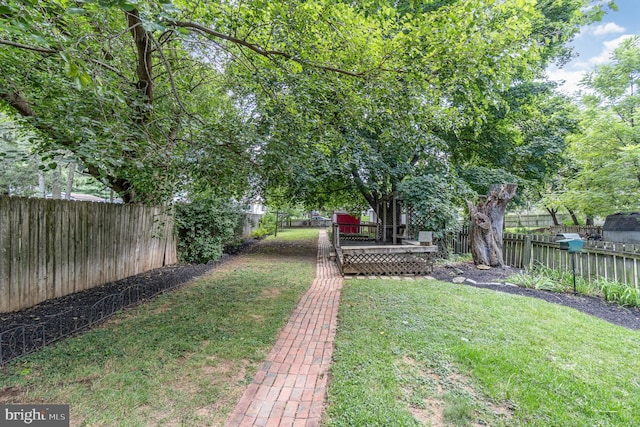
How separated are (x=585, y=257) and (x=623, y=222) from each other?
1129cm

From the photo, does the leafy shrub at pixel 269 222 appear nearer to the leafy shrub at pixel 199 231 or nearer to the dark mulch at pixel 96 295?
the leafy shrub at pixel 199 231

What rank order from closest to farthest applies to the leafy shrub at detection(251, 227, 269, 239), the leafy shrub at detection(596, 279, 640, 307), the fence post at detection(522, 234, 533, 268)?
A: the leafy shrub at detection(596, 279, 640, 307)
the fence post at detection(522, 234, 533, 268)
the leafy shrub at detection(251, 227, 269, 239)

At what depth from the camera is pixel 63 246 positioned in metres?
4.46

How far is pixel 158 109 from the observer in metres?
5.32

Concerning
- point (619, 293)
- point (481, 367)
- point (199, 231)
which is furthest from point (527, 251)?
point (199, 231)

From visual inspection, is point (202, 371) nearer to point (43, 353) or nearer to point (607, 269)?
point (43, 353)

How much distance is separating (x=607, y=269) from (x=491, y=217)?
2.47 m

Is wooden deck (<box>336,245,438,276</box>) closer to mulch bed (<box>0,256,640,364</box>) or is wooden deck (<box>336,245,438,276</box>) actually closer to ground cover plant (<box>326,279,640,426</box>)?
mulch bed (<box>0,256,640,364</box>)

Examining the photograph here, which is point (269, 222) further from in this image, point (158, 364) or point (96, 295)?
point (158, 364)

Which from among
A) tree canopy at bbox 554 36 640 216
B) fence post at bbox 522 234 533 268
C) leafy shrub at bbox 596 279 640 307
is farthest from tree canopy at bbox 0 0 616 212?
tree canopy at bbox 554 36 640 216

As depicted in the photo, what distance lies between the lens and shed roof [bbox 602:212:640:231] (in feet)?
42.1

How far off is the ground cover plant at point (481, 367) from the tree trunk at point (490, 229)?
315cm

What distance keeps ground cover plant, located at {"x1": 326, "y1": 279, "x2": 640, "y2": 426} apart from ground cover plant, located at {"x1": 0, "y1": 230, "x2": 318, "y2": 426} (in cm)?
96

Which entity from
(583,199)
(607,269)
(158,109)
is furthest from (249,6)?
(583,199)
